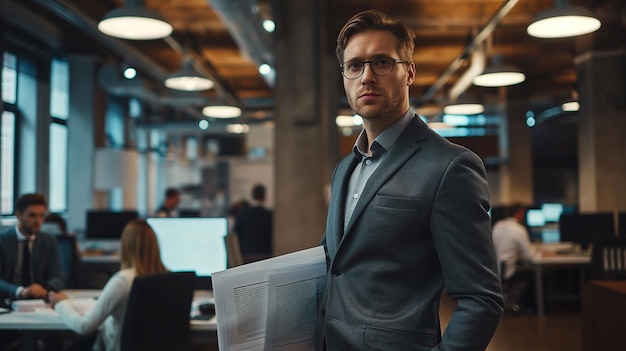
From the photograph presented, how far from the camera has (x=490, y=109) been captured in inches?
629

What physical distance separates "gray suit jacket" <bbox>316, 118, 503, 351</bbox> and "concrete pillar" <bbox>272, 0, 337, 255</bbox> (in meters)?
4.76

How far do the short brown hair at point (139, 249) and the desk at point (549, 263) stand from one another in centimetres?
561

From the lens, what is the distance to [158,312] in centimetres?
316

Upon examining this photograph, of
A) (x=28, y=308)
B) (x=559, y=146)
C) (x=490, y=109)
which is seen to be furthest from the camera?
(x=559, y=146)

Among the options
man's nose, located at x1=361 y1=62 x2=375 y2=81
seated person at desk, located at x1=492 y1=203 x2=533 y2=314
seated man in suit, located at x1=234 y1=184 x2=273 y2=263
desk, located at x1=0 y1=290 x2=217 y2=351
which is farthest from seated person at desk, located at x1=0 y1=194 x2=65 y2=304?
seated person at desk, located at x1=492 y1=203 x2=533 y2=314

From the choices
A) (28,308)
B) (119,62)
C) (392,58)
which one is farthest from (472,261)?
(119,62)

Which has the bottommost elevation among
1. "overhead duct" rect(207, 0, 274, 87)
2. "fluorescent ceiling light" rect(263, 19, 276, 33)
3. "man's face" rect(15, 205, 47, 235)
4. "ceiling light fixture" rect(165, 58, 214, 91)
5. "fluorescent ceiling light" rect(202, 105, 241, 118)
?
"man's face" rect(15, 205, 47, 235)

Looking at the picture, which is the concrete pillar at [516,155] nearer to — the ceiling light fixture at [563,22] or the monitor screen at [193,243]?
the ceiling light fixture at [563,22]

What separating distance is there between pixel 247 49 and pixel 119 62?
4770 mm

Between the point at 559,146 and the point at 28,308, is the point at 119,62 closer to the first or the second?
the point at 28,308

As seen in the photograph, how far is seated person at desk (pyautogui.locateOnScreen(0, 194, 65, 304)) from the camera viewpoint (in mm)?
4285

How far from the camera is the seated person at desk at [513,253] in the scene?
790 centimetres

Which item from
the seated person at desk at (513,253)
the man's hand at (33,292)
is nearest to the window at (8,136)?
the man's hand at (33,292)

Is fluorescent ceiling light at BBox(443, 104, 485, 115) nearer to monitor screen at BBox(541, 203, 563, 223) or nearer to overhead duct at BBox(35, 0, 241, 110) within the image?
monitor screen at BBox(541, 203, 563, 223)
